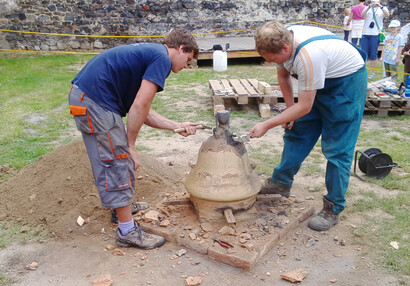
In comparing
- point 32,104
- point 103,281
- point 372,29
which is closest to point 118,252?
point 103,281

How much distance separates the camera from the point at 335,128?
3.24 m

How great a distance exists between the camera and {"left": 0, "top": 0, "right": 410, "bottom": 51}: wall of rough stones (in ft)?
42.7

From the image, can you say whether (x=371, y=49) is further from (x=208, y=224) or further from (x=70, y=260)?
(x=70, y=260)

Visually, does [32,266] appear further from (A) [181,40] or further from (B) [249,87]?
(B) [249,87]

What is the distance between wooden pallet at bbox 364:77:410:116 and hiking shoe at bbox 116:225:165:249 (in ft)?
16.6

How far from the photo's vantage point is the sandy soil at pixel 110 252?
9.52 feet

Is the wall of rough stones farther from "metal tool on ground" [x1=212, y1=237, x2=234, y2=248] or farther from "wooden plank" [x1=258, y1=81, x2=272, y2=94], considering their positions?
"metal tool on ground" [x1=212, y1=237, x2=234, y2=248]

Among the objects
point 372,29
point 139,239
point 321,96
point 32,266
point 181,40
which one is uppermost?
point 181,40

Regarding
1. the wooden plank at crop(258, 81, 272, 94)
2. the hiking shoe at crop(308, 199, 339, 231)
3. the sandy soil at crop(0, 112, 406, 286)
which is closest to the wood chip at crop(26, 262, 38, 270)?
the sandy soil at crop(0, 112, 406, 286)

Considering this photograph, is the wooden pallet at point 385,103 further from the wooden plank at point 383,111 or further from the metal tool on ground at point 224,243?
the metal tool on ground at point 224,243

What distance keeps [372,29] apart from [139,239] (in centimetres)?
850

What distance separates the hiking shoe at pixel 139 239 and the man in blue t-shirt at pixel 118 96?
0.98 feet

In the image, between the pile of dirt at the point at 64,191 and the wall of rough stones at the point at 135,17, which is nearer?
Result: the pile of dirt at the point at 64,191

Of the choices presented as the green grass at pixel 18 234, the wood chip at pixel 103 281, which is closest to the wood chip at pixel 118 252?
the wood chip at pixel 103 281
